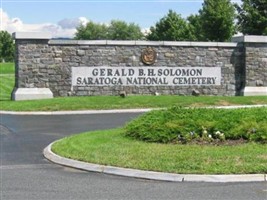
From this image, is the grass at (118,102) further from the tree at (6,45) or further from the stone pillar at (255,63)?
the tree at (6,45)

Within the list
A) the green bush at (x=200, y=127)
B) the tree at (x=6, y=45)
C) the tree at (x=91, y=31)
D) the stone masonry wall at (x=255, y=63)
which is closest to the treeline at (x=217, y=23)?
the stone masonry wall at (x=255, y=63)

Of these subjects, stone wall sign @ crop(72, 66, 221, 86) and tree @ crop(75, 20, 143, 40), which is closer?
stone wall sign @ crop(72, 66, 221, 86)

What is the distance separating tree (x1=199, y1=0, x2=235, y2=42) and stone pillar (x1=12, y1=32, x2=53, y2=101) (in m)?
24.2

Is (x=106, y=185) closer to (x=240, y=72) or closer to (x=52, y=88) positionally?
(x=52, y=88)

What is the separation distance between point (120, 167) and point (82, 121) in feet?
25.8

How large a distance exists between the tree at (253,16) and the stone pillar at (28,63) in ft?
68.7

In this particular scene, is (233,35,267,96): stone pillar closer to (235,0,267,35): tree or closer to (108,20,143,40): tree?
(235,0,267,35): tree

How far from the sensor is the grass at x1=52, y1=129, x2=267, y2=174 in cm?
820

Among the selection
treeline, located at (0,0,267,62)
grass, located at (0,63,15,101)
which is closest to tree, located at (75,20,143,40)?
grass, located at (0,63,15,101)

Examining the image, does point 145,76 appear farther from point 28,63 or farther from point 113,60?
point 28,63

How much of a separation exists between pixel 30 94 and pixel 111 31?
95916 millimetres

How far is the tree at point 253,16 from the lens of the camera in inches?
1530

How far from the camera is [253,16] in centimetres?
3916

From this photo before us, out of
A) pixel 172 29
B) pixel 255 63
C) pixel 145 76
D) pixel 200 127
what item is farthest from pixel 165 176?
pixel 172 29
